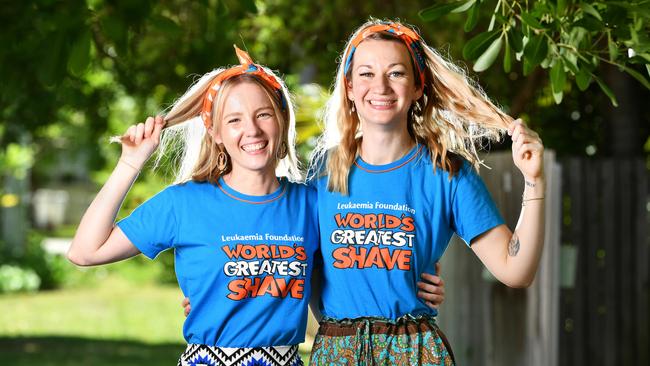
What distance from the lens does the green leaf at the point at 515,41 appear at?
11.3 feet

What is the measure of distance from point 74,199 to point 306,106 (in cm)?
3097

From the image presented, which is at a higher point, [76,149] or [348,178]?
[76,149]

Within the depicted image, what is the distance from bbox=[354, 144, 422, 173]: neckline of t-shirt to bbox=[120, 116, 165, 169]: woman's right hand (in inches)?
23.3

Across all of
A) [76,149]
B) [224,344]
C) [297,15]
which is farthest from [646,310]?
[76,149]

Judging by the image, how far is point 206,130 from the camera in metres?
3.36

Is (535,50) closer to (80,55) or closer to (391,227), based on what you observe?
(391,227)

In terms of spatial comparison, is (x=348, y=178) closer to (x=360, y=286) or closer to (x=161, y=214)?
(x=360, y=286)

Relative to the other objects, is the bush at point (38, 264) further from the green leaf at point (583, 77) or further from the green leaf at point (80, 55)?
the green leaf at point (583, 77)

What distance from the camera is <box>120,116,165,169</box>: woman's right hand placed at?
123 inches

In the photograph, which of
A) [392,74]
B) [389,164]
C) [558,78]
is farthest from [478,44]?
[389,164]

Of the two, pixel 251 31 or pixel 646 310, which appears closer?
pixel 646 310

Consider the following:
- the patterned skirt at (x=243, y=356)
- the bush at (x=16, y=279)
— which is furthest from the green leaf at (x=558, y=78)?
the bush at (x=16, y=279)

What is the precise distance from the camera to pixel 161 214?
10.4 feet

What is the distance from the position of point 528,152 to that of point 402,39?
52 centimetres
